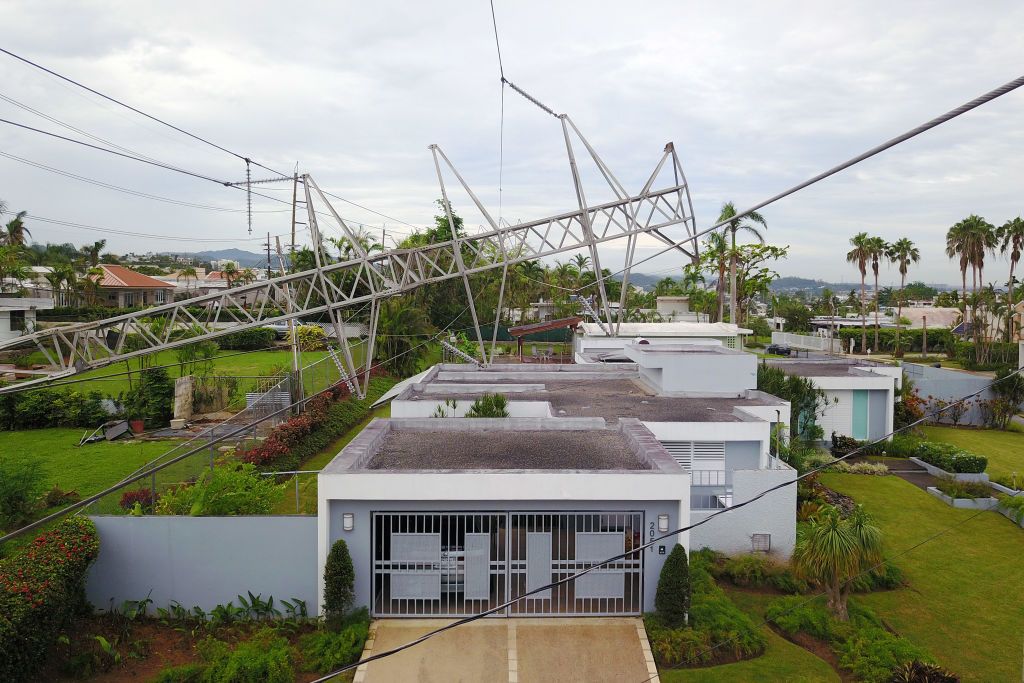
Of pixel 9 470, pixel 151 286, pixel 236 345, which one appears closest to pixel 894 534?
pixel 9 470

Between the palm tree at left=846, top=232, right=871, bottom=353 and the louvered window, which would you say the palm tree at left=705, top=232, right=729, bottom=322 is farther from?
the louvered window

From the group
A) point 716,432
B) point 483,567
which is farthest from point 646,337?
point 483,567

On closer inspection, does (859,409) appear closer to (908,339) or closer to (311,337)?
(311,337)

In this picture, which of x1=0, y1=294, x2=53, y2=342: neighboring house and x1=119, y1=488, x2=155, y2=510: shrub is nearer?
x1=119, y1=488, x2=155, y2=510: shrub

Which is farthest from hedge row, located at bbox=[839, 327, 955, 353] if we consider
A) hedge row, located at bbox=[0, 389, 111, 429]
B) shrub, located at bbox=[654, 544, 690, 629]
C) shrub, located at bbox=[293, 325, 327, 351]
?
shrub, located at bbox=[654, 544, 690, 629]

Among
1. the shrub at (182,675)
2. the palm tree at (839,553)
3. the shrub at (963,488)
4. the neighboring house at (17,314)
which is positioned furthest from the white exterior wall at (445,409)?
the neighboring house at (17,314)

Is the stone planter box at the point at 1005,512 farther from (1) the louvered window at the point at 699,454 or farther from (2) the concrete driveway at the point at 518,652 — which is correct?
(2) the concrete driveway at the point at 518,652
